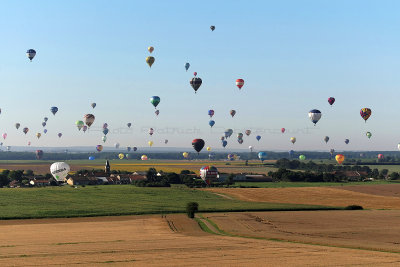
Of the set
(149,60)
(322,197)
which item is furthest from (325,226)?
(149,60)

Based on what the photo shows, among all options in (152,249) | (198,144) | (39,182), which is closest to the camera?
(152,249)

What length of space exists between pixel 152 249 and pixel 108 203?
40.3m

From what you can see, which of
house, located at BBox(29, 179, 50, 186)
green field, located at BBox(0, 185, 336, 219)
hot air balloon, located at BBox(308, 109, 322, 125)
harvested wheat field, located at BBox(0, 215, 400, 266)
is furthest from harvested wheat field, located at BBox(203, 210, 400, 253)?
house, located at BBox(29, 179, 50, 186)

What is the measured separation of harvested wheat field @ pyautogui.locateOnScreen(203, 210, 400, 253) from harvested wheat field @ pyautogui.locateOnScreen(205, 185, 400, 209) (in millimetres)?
12033

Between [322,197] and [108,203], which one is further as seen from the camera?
[322,197]

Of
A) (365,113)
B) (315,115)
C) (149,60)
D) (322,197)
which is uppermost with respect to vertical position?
(149,60)

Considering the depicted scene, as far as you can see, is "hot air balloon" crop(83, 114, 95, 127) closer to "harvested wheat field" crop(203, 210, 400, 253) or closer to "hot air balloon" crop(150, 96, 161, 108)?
"hot air balloon" crop(150, 96, 161, 108)

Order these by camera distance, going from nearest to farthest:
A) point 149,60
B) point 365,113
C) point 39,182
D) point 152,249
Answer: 1. point 152,249
2. point 149,60
3. point 365,113
4. point 39,182

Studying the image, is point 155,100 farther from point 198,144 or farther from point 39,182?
point 39,182

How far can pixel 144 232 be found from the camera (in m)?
49.2

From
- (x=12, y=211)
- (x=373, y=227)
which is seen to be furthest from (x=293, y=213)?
(x=12, y=211)

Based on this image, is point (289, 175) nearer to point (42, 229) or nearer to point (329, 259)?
point (42, 229)

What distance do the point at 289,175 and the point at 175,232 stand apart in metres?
90.1

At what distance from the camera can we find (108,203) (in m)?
77.6
